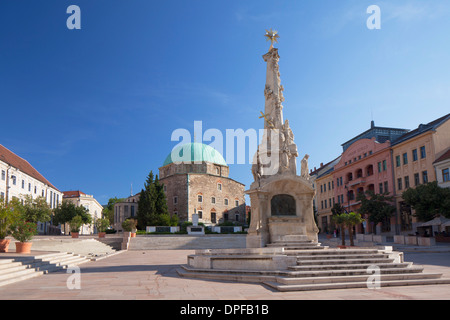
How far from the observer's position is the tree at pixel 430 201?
31.5 meters

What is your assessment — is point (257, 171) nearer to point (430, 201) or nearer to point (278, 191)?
point (278, 191)

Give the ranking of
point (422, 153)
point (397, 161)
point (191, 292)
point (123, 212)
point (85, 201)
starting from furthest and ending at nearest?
point (85, 201) → point (123, 212) → point (397, 161) → point (422, 153) → point (191, 292)

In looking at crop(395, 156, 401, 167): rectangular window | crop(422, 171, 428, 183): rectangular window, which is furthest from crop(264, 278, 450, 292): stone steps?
crop(395, 156, 401, 167): rectangular window

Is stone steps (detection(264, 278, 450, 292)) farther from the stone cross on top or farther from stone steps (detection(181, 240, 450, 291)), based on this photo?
the stone cross on top

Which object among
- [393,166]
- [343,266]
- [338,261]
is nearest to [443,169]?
[393,166]

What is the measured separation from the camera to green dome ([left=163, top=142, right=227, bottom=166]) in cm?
6612

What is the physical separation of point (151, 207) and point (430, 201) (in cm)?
3567

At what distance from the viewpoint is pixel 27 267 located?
1415 centimetres

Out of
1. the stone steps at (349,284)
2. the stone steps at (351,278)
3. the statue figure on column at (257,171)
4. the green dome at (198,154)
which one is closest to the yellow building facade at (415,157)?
the statue figure on column at (257,171)

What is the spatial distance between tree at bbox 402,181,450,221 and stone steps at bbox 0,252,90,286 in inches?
1129

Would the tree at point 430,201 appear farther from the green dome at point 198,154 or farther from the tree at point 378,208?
the green dome at point 198,154

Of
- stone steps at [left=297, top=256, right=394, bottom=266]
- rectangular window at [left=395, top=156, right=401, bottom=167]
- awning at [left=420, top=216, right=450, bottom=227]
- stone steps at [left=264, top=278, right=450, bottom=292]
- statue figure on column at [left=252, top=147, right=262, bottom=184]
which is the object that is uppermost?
rectangular window at [left=395, top=156, right=401, bottom=167]

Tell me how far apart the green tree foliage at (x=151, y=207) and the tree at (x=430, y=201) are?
31983 mm
